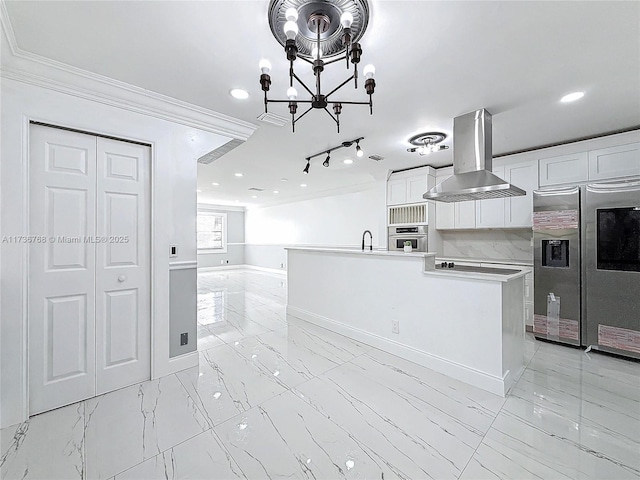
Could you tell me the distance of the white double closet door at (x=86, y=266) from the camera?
6.73 ft

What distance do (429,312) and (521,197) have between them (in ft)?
8.50

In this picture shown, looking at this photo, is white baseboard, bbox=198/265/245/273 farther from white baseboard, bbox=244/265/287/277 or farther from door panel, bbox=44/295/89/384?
door panel, bbox=44/295/89/384

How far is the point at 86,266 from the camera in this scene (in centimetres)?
223

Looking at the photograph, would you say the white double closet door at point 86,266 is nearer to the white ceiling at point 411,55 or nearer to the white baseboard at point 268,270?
the white ceiling at point 411,55

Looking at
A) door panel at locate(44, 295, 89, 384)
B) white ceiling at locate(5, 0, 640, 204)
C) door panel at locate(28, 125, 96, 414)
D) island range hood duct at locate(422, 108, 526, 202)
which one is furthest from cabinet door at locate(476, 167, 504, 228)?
door panel at locate(44, 295, 89, 384)

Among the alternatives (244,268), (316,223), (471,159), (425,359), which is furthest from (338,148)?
(244,268)

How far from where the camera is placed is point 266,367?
272 centimetres

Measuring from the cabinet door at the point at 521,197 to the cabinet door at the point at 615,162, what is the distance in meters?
0.59

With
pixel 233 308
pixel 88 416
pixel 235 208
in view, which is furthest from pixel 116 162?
pixel 235 208

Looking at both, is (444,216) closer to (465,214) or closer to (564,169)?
(465,214)

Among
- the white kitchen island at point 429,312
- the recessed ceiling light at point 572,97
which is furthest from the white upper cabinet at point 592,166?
the white kitchen island at point 429,312

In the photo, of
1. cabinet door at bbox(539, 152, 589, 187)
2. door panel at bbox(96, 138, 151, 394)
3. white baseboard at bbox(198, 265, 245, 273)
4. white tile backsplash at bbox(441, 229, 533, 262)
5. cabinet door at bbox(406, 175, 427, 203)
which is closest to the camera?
door panel at bbox(96, 138, 151, 394)

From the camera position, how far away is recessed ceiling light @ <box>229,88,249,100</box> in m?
2.42

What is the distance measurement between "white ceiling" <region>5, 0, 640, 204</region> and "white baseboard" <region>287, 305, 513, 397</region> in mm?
2463
